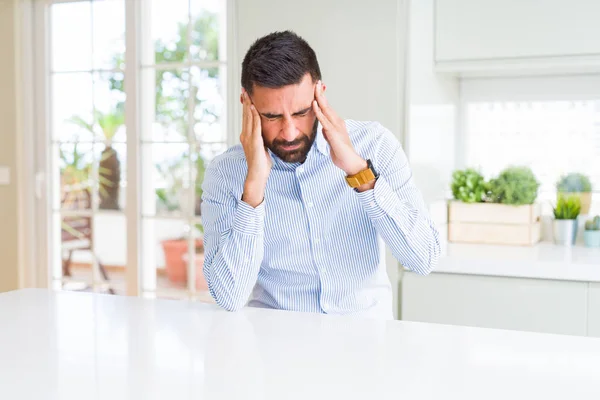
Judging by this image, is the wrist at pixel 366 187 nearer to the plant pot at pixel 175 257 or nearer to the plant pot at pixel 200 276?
the plant pot at pixel 200 276

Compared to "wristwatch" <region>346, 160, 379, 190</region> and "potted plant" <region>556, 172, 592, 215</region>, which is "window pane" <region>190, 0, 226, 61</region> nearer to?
"potted plant" <region>556, 172, 592, 215</region>

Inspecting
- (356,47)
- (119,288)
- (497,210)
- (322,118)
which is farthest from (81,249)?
(322,118)

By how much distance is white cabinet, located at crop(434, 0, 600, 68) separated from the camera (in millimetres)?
2723

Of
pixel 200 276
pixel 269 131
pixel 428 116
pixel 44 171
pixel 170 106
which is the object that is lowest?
pixel 200 276

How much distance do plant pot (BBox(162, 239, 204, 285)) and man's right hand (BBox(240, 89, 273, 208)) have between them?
3.69 meters

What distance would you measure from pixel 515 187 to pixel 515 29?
62 centimetres

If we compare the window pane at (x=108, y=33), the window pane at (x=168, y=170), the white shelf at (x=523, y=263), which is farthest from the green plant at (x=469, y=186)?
the window pane at (x=108, y=33)

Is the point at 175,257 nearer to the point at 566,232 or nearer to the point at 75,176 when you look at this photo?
the point at 75,176

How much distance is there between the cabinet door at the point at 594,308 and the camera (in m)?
2.49

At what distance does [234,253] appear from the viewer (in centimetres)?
183

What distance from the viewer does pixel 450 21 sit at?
113 inches

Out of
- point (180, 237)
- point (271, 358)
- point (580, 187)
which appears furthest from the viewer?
point (180, 237)

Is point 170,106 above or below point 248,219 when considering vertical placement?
above

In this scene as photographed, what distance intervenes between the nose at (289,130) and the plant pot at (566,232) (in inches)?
66.6
